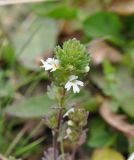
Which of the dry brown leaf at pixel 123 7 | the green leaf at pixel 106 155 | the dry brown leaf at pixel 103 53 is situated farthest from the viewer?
the dry brown leaf at pixel 123 7

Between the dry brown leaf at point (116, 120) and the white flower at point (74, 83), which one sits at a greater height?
the dry brown leaf at point (116, 120)

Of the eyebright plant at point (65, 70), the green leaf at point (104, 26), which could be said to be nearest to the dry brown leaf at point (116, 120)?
Result: the green leaf at point (104, 26)

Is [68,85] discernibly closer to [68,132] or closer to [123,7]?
[68,132]

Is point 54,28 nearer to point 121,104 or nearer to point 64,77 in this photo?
point 121,104

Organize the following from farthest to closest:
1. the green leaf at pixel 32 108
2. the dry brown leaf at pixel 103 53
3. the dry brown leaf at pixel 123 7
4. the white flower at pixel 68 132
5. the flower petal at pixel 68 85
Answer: the dry brown leaf at pixel 123 7
the dry brown leaf at pixel 103 53
the green leaf at pixel 32 108
the white flower at pixel 68 132
the flower petal at pixel 68 85

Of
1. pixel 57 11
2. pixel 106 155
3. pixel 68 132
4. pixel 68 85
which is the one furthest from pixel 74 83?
pixel 57 11

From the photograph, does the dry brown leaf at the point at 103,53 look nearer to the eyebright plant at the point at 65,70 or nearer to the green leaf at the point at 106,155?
the green leaf at the point at 106,155
